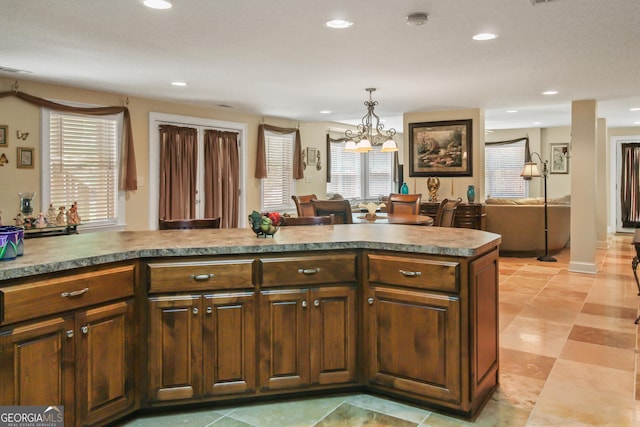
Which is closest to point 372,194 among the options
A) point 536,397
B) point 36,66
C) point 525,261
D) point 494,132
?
point 494,132

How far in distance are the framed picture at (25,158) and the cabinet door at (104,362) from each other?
365 centimetres

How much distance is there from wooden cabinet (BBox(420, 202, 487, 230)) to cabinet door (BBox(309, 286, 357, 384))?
5.01 meters

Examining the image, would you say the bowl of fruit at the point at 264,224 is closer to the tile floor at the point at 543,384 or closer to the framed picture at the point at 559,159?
the tile floor at the point at 543,384

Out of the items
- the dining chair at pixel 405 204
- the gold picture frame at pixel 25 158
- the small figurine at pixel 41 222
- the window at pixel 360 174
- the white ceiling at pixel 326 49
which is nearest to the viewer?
the white ceiling at pixel 326 49

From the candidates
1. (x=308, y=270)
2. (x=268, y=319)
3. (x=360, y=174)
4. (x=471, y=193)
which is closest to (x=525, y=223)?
(x=471, y=193)

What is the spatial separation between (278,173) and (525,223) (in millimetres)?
4196

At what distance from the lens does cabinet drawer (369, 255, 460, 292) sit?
97.4 inches

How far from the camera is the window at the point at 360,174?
10159 millimetres

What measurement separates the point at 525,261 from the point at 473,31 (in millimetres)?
4974

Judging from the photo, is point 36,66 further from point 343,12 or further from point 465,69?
point 465,69

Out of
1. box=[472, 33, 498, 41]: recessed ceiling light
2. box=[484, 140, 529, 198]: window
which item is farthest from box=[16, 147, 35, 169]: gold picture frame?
box=[484, 140, 529, 198]: window

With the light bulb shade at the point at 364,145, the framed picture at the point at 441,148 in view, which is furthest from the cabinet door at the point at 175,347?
the framed picture at the point at 441,148

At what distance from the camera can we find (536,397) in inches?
111

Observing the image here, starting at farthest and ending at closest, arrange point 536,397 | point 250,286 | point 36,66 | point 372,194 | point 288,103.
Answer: point 372,194 < point 288,103 < point 36,66 < point 536,397 < point 250,286
